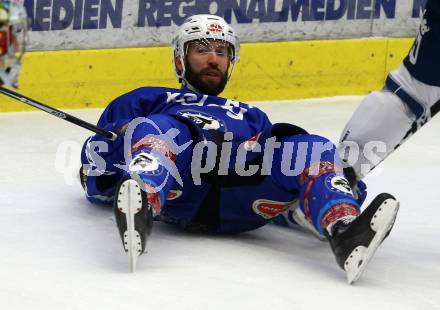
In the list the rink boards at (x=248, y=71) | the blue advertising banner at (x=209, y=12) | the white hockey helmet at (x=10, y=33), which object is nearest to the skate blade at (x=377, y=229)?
the white hockey helmet at (x=10, y=33)

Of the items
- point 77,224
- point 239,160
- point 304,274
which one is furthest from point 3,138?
point 304,274

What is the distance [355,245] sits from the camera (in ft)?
9.08

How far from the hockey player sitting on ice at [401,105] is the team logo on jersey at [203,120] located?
1.23 feet

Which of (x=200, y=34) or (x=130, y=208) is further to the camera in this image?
(x=200, y=34)

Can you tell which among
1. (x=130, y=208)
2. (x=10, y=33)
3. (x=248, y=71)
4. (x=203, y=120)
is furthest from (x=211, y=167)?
(x=248, y=71)

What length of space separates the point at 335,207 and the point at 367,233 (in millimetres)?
203

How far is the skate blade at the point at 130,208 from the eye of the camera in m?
2.74

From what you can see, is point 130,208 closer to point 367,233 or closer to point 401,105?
point 367,233

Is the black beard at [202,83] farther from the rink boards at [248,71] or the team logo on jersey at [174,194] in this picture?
the rink boards at [248,71]

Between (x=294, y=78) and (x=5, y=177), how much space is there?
2143 millimetres

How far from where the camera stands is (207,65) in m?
3.48

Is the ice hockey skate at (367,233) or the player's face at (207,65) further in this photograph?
the player's face at (207,65)

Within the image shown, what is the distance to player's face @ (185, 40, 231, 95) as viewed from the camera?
137 inches

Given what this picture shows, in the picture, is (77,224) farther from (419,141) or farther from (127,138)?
(419,141)
